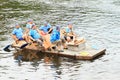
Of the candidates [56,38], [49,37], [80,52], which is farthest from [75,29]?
[80,52]

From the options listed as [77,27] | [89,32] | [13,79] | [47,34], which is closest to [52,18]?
[77,27]

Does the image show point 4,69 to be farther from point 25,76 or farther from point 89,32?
point 89,32

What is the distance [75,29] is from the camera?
1417 inches

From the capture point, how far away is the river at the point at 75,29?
2280 cm

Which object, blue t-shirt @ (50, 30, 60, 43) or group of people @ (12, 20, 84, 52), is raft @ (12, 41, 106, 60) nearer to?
group of people @ (12, 20, 84, 52)

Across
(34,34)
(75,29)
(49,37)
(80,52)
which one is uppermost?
(34,34)

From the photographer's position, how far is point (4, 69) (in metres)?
23.8

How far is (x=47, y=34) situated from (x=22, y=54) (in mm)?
2712

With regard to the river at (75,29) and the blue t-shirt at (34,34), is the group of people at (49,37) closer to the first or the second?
the blue t-shirt at (34,34)

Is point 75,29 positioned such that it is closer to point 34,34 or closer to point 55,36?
point 34,34

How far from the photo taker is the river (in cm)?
2280

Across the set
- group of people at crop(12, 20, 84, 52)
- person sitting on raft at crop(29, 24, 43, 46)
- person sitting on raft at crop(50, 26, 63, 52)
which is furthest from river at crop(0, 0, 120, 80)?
person sitting on raft at crop(29, 24, 43, 46)

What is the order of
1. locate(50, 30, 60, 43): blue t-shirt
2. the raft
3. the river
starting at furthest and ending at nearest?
1. locate(50, 30, 60, 43): blue t-shirt
2. the raft
3. the river

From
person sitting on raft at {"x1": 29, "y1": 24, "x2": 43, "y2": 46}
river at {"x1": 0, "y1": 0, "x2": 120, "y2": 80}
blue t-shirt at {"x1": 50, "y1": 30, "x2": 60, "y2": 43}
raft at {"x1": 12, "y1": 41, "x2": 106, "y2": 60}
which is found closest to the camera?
river at {"x1": 0, "y1": 0, "x2": 120, "y2": 80}
